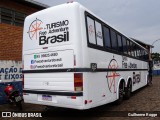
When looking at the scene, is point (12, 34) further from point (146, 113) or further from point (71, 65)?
point (146, 113)

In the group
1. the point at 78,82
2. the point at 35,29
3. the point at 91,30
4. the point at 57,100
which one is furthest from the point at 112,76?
the point at 35,29

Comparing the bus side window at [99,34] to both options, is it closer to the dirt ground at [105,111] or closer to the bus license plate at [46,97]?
the bus license plate at [46,97]

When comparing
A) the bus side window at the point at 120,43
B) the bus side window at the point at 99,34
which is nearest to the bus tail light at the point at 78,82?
the bus side window at the point at 99,34

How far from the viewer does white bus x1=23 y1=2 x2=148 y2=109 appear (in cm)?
678

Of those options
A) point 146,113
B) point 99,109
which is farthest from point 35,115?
point 146,113

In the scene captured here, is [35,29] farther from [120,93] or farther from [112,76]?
[120,93]

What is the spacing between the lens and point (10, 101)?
31.5 feet

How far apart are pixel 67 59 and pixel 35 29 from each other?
174 centimetres

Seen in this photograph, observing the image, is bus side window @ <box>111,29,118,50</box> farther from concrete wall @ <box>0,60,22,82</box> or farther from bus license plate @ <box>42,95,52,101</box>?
concrete wall @ <box>0,60,22,82</box>

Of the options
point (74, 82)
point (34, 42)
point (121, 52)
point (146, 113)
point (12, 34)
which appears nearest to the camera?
point (74, 82)

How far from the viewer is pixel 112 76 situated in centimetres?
908

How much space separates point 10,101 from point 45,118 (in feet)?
6.77

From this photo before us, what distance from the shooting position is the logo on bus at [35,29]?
7805 mm

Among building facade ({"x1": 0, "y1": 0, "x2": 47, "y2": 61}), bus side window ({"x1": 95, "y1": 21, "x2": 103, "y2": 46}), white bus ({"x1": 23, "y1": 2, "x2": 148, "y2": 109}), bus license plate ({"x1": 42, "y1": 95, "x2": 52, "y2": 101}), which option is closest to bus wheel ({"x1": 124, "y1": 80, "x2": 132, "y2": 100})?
white bus ({"x1": 23, "y1": 2, "x2": 148, "y2": 109})
